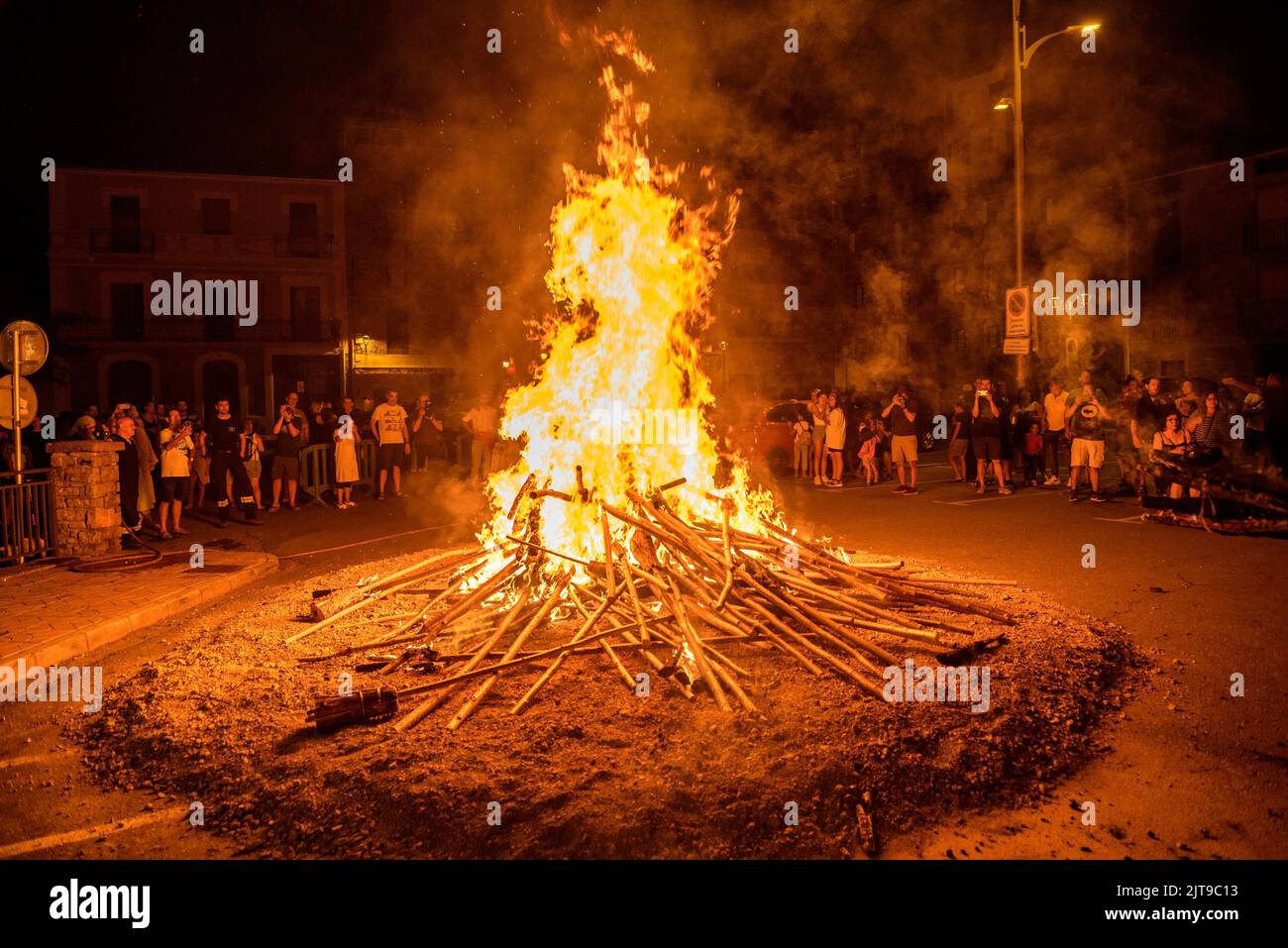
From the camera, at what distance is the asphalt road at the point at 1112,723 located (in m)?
3.77

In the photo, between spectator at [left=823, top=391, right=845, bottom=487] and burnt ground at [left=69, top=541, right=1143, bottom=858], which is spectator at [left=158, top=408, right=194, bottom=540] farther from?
spectator at [left=823, top=391, right=845, bottom=487]

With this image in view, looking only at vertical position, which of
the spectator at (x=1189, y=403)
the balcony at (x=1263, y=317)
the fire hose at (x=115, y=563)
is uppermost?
the balcony at (x=1263, y=317)

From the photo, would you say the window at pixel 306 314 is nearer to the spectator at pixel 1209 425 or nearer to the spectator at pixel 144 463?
the spectator at pixel 144 463

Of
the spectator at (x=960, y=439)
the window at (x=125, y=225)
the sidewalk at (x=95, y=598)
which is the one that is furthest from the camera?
the window at (x=125, y=225)

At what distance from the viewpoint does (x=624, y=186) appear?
9.08 meters

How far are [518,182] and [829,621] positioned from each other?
29803mm

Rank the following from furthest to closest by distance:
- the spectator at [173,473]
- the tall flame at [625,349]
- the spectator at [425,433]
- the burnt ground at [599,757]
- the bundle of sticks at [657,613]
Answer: the spectator at [425,433]
the spectator at [173,473]
the tall flame at [625,349]
the bundle of sticks at [657,613]
the burnt ground at [599,757]

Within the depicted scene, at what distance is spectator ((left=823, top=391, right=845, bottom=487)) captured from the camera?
57.5 ft

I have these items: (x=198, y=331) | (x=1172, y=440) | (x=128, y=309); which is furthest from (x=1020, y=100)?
(x=128, y=309)

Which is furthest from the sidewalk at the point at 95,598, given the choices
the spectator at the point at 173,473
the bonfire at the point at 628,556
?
the spectator at the point at 173,473

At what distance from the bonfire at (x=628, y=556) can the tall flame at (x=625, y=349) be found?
0.02m

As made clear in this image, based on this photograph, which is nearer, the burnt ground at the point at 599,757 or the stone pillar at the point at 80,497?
the burnt ground at the point at 599,757

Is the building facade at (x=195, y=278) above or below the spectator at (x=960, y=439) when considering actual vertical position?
above
